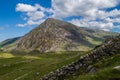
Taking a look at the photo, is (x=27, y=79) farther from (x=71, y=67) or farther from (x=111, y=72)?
(x=111, y=72)

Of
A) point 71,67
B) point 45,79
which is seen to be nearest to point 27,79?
point 45,79

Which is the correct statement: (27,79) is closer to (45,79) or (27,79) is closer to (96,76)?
(45,79)

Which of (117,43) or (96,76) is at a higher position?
(117,43)

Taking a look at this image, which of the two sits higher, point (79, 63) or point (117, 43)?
point (117, 43)

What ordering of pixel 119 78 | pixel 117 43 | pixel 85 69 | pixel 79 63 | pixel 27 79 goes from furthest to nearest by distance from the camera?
pixel 27 79, pixel 117 43, pixel 79 63, pixel 85 69, pixel 119 78

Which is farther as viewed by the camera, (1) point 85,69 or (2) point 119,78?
(1) point 85,69

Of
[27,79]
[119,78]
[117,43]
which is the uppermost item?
[117,43]

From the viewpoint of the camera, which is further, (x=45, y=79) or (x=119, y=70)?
(x=45, y=79)

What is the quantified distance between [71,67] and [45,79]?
22.5ft

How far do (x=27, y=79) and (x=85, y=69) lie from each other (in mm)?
39136

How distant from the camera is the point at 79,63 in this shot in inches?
1748

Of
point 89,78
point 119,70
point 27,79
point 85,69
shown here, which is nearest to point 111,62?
point 85,69

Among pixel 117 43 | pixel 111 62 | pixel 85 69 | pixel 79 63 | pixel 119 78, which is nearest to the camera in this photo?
pixel 119 78

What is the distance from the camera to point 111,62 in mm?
38438
